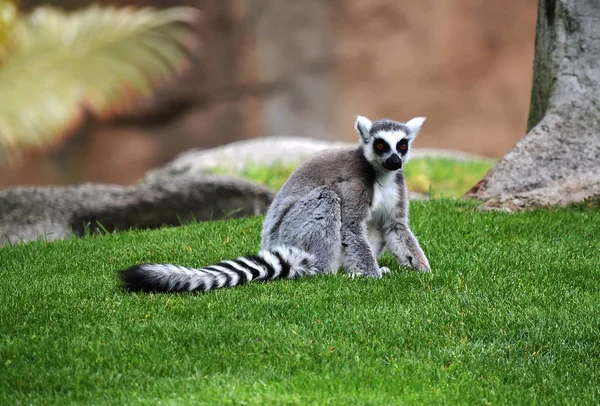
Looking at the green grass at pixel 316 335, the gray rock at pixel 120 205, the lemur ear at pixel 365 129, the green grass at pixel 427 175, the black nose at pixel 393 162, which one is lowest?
the green grass at pixel 427 175

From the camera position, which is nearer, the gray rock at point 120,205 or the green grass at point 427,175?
the gray rock at point 120,205

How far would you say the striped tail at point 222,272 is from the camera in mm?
4359

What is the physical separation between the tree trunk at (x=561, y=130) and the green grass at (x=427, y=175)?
9.77 feet

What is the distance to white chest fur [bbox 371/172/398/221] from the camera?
5.20m

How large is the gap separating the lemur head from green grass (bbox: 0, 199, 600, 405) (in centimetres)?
76

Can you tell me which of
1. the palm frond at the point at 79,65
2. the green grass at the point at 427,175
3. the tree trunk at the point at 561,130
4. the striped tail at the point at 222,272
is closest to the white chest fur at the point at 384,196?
the striped tail at the point at 222,272

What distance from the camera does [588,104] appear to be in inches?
295

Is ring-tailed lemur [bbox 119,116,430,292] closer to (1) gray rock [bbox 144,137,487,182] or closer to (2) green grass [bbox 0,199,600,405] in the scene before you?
(2) green grass [bbox 0,199,600,405]

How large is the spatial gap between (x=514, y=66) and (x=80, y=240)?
11.7 meters

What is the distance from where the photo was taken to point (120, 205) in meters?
8.00

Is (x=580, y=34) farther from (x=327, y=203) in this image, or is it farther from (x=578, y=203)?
(x=327, y=203)

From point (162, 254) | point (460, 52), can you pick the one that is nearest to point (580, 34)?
point (162, 254)

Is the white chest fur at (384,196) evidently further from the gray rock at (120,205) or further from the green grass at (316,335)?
the gray rock at (120,205)

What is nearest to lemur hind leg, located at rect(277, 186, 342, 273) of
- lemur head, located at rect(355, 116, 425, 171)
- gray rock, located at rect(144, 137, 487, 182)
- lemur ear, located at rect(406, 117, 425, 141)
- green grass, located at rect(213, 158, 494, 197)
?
lemur head, located at rect(355, 116, 425, 171)
